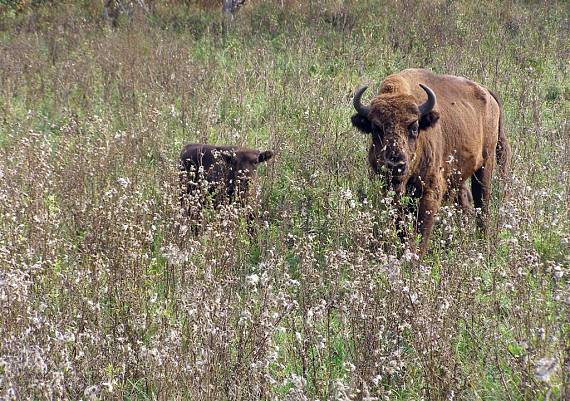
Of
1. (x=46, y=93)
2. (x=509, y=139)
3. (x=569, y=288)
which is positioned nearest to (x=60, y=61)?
(x=46, y=93)

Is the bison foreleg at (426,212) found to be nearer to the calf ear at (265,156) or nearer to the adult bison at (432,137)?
the adult bison at (432,137)

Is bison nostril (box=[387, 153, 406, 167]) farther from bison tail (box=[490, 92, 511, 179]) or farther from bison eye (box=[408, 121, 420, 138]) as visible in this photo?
bison tail (box=[490, 92, 511, 179])

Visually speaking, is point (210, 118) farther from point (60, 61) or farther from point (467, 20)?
point (467, 20)

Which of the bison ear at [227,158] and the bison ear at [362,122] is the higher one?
the bison ear at [362,122]

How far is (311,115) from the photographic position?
9.86 metres

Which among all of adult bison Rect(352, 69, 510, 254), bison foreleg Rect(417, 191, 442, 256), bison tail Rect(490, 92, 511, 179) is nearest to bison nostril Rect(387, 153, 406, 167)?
adult bison Rect(352, 69, 510, 254)

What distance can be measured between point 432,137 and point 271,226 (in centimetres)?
178

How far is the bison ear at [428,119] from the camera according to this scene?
6.99 metres

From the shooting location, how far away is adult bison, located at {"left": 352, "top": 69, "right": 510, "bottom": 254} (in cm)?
671

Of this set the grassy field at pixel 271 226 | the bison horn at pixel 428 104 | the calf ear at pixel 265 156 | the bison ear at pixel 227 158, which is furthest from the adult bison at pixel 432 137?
the bison ear at pixel 227 158

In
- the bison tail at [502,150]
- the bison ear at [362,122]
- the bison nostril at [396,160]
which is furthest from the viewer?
the bison tail at [502,150]

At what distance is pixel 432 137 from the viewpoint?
23.8ft

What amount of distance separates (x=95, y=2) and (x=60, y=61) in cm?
765

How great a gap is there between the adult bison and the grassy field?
0.31 meters
